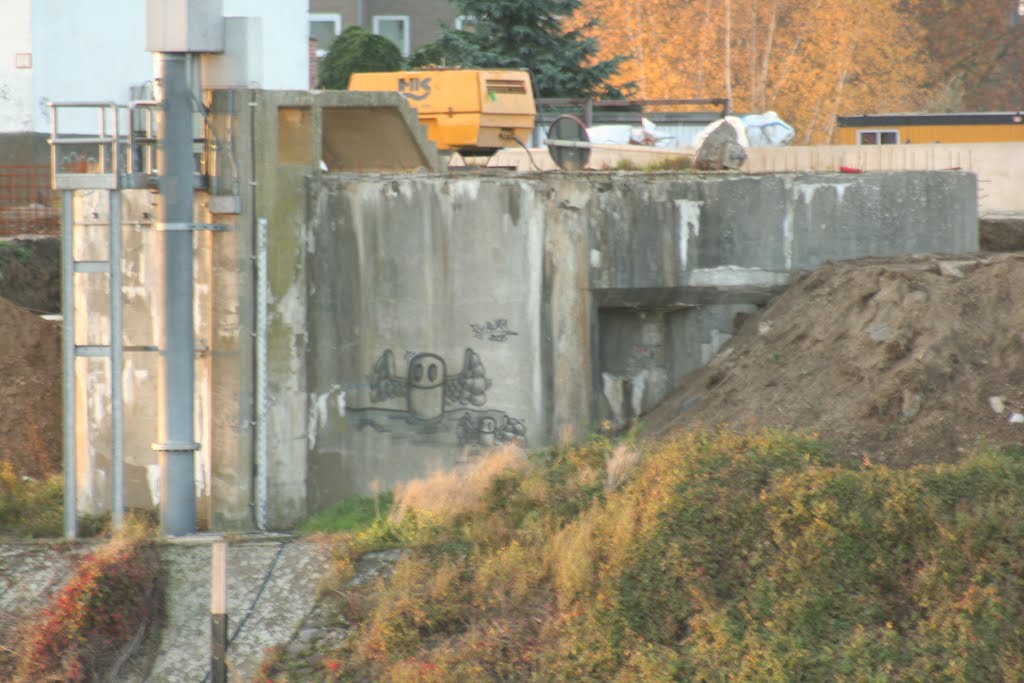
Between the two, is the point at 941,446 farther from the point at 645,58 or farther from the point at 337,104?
the point at 645,58

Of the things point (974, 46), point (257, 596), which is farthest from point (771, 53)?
point (257, 596)

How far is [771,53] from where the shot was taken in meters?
48.5

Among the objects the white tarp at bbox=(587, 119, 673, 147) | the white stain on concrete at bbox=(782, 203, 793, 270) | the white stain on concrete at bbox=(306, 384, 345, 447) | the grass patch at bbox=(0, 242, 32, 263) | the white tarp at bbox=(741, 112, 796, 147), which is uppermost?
the white tarp at bbox=(741, 112, 796, 147)

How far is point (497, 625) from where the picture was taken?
12430mm

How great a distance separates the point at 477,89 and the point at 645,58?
28.5 m

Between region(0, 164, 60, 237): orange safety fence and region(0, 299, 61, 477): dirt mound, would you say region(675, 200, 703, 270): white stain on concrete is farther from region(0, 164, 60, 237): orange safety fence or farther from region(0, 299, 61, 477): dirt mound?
region(0, 164, 60, 237): orange safety fence

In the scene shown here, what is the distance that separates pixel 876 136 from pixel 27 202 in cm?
1917

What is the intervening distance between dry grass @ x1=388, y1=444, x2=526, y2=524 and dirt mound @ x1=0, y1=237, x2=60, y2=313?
10847 millimetres

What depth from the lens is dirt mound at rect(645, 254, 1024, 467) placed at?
14.4 meters

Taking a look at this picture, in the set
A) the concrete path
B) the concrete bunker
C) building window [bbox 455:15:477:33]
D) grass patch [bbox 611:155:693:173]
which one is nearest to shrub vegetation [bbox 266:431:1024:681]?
the concrete path

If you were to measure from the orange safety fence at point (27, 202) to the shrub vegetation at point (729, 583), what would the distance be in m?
15.2

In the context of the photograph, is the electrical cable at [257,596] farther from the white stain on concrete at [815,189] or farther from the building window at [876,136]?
the building window at [876,136]

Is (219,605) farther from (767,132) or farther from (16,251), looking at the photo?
(767,132)

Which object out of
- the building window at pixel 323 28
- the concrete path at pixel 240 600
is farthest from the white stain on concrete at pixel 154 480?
the building window at pixel 323 28
